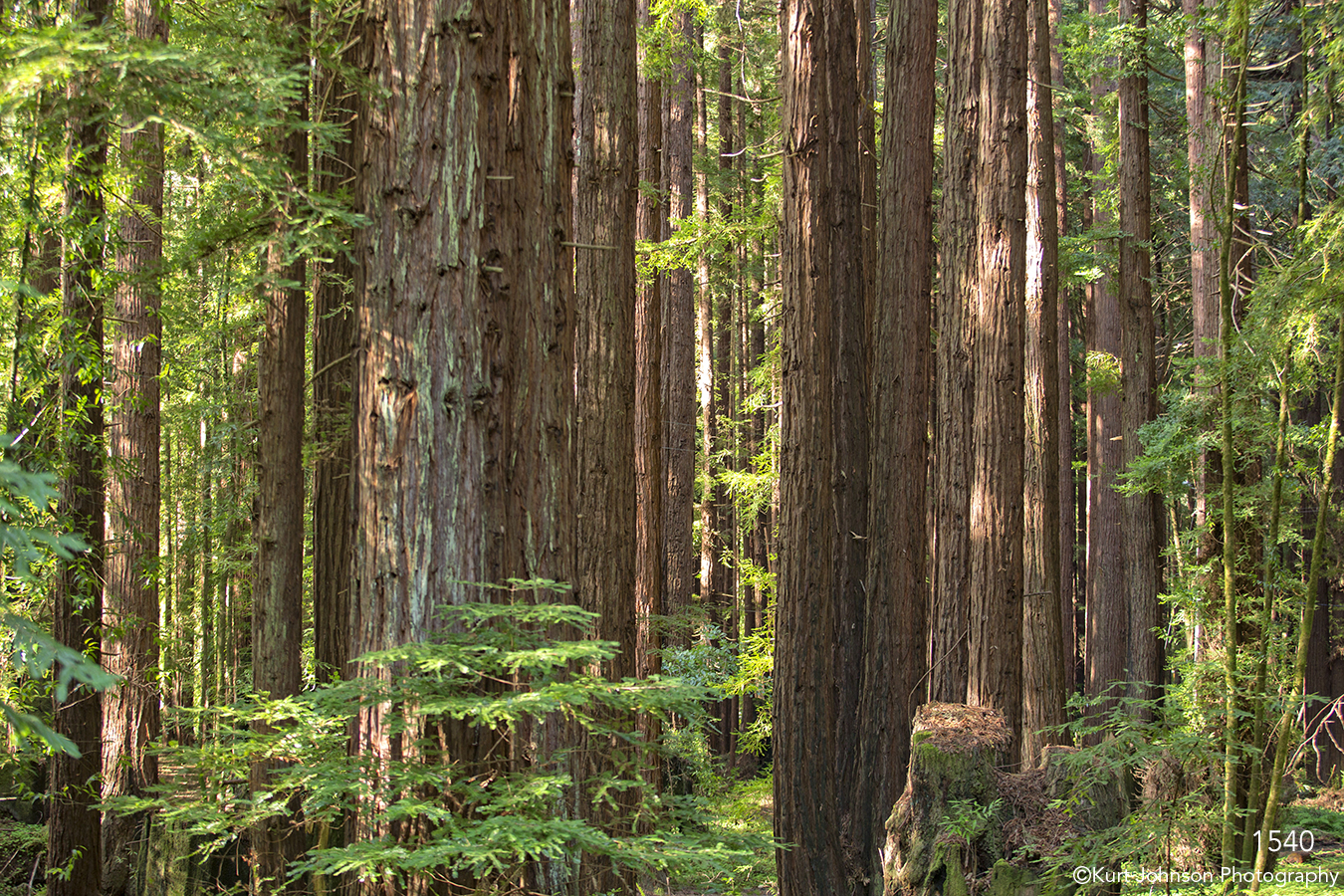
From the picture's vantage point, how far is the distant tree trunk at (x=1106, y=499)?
15.6 meters

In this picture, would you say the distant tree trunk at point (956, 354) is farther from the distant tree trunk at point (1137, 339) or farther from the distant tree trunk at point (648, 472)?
the distant tree trunk at point (1137, 339)

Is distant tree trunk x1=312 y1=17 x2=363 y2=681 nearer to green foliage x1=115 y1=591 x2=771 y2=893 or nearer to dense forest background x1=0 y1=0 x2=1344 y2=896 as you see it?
dense forest background x1=0 y1=0 x2=1344 y2=896

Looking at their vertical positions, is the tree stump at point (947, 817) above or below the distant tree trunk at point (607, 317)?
below

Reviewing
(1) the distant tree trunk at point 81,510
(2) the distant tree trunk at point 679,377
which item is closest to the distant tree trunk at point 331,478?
(1) the distant tree trunk at point 81,510

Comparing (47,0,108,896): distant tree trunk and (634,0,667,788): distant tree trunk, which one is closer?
(47,0,108,896): distant tree trunk

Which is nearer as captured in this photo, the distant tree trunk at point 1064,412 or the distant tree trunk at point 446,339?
the distant tree trunk at point 446,339

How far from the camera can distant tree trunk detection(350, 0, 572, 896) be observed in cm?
350

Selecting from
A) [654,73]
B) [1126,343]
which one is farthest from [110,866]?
[1126,343]

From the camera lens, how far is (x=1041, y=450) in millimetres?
11320

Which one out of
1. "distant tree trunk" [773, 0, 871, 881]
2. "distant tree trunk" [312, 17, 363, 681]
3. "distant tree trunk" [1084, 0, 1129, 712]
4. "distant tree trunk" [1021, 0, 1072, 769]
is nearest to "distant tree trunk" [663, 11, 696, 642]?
"distant tree trunk" [1021, 0, 1072, 769]

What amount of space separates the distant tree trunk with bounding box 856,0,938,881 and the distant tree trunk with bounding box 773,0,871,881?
5.8 inches

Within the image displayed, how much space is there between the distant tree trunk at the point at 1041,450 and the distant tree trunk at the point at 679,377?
5993 millimetres

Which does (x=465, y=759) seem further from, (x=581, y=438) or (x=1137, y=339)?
(x=1137, y=339)

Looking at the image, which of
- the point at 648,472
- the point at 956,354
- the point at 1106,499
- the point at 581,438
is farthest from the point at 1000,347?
the point at 1106,499
